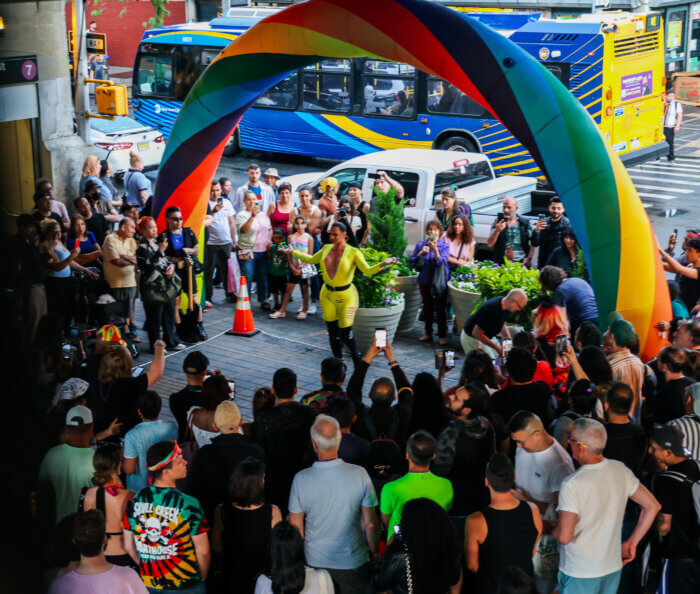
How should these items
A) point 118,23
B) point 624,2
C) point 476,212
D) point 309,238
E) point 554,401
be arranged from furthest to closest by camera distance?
point 118,23
point 624,2
point 476,212
point 309,238
point 554,401

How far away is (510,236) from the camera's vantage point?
12180mm

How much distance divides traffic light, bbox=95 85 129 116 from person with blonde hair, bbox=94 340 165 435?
29.1 feet

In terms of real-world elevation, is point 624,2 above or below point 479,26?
above

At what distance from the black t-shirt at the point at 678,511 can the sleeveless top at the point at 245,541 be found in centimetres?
221

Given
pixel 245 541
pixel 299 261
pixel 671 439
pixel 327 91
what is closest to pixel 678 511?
pixel 671 439

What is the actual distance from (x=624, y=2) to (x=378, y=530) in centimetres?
3162

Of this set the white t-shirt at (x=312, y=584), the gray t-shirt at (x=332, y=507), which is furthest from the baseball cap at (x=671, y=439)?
the white t-shirt at (x=312, y=584)

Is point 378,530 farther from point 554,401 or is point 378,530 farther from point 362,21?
point 362,21

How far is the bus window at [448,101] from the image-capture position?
20.4 metres

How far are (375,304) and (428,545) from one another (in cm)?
678

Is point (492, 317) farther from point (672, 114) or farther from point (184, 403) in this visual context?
point (672, 114)

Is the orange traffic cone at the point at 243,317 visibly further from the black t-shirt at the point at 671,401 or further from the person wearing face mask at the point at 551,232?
the black t-shirt at the point at 671,401

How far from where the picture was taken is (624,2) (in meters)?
32.8

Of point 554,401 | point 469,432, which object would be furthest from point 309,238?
point 469,432
